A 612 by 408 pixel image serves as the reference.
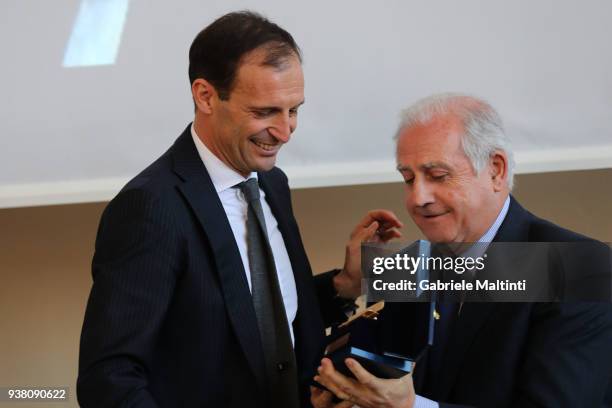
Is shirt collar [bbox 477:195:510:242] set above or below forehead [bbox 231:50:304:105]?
below

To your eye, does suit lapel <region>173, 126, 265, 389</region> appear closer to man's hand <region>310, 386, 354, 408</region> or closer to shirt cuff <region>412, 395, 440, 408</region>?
man's hand <region>310, 386, 354, 408</region>

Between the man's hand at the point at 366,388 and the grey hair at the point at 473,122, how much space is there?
373 millimetres

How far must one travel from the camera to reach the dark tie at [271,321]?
57.5 inches

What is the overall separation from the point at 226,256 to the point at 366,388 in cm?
34

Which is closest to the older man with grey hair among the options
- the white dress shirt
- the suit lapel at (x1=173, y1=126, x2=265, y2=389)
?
the suit lapel at (x1=173, y1=126, x2=265, y2=389)

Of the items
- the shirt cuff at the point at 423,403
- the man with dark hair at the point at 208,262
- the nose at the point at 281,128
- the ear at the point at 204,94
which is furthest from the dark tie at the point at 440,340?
the ear at the point at 204,94

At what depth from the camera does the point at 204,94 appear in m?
1.44

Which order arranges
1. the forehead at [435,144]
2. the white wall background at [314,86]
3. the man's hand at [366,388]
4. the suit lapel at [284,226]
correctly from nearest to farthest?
the man's hand at [366,388] → the forehead at [435,144] → the suit lapel at [284,226] → the white wall background at [314,86]

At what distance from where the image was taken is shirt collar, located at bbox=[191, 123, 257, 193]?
1.48 metres

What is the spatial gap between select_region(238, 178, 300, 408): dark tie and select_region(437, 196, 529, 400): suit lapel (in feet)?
0.87

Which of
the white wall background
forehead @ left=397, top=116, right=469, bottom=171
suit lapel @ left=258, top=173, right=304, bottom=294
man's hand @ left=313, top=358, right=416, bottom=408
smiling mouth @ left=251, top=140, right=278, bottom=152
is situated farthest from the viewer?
the white wall background

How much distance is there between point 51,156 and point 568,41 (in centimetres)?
140

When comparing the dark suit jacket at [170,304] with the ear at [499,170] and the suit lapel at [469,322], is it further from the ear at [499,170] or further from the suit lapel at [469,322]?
the ear at [499,170]

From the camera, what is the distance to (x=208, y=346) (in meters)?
1.38
